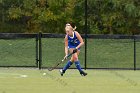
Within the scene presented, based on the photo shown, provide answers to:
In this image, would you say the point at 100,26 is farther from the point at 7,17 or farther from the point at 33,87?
the point at 33,87

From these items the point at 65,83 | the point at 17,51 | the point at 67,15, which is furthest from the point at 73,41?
the point at 67,15

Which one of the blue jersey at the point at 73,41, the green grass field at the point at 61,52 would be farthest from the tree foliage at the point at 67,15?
the blue jersey at the point at 73,41

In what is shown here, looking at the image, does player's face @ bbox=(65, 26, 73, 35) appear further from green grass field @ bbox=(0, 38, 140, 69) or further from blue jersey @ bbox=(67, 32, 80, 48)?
green grass field @ bbox=(0, 38, 140, 69)

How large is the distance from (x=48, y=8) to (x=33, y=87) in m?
25.1

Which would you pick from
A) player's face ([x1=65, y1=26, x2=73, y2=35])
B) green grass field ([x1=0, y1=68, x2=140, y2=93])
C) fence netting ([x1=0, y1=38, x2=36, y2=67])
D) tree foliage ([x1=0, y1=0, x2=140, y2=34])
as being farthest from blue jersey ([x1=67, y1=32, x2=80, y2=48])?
tree foliage ([x1=0, y1=0, x2=140, y2=34])

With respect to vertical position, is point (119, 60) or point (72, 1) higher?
point (72, 1)

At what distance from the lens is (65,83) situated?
50.7ft

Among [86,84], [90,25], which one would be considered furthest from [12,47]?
[86,84]

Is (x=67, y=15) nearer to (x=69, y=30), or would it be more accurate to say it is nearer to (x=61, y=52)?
(x=61, y=52)

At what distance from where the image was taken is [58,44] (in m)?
26.6

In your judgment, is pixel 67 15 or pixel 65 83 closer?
pixel 65 83

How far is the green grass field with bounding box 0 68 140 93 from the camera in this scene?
45.1 ft

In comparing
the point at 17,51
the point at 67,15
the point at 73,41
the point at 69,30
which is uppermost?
the point at 67,15

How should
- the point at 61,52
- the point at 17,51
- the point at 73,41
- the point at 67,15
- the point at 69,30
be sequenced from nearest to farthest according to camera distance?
1. the point at 69,30
2. the point at 73,41
3. the point at 61,52
4. the point at 17,51
5. the point at 67,15
